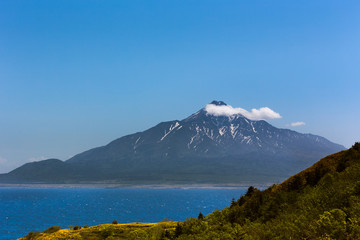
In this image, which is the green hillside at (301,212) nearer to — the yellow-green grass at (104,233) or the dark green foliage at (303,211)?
the dark green foliage at (303,211)

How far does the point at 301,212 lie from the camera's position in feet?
170

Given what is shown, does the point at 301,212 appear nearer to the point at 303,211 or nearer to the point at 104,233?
the point at 303,211

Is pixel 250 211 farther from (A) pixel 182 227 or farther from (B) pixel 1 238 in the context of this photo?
(B) pixel 1 238

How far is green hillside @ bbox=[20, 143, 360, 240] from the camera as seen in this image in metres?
38.0

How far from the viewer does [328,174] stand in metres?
66.9

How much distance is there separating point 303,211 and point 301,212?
42 cm

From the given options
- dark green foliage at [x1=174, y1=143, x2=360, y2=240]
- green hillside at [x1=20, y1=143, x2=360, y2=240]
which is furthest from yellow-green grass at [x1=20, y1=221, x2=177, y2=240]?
dark green foliage at [x1=174, y1=143, x2=360, y2=240]

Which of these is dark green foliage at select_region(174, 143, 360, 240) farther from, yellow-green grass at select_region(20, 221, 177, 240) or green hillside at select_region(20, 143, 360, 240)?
yellow-green grass at select_region(20, 221, 177, 240)

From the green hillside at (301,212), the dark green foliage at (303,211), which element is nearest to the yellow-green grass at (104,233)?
the green hillside at (301,212)

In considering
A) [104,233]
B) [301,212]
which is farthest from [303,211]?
[104,233]

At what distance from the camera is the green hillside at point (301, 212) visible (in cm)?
3797

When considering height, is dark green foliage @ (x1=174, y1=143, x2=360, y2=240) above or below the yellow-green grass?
above

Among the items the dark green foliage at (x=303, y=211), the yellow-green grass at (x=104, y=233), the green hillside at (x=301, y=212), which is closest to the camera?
the dark green foliage at (x=303, y=211)

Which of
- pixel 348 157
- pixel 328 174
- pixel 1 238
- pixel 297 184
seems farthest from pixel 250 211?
pixel 1 238
